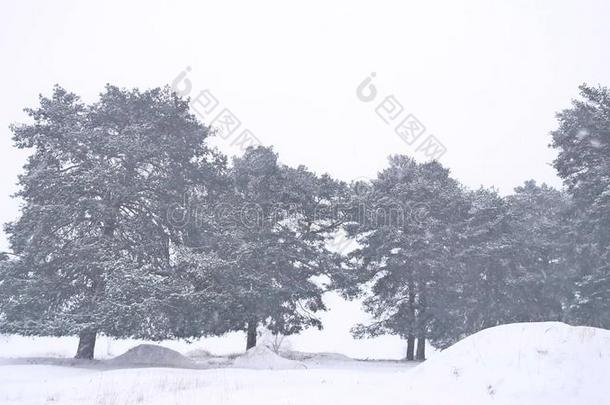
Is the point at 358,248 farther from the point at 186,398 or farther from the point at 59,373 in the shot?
the point at 186,398

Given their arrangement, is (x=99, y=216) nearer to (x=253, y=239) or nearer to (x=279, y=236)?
(x=253, y=239)

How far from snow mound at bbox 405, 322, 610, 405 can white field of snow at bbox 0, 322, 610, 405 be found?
0.8 inches

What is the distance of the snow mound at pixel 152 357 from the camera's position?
73.3 ft

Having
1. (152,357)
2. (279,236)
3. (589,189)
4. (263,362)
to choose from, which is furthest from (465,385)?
(589,189)

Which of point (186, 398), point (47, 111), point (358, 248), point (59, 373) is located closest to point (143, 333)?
point (59, 373)

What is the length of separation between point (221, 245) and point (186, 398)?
45.5ft

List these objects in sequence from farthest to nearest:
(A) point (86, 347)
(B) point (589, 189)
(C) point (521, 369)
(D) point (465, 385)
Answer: (B) point (589, 189) → (A) point (86, 347) → (D) point (465, 385) → (C) point (521, 369)

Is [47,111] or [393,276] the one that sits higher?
[47,111]

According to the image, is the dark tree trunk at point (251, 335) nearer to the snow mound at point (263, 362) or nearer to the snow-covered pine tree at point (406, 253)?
the snow mound at point (263, 362)

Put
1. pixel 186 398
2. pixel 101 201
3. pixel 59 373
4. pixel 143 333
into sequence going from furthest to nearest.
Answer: pixel 101 201 → pixel 143 333 → pixel 59 373 → pixel 186 398

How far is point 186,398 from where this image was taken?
11.3 m

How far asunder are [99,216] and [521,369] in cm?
1926

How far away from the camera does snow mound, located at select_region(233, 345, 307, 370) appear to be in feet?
70.3

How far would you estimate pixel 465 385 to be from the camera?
10.7 m
